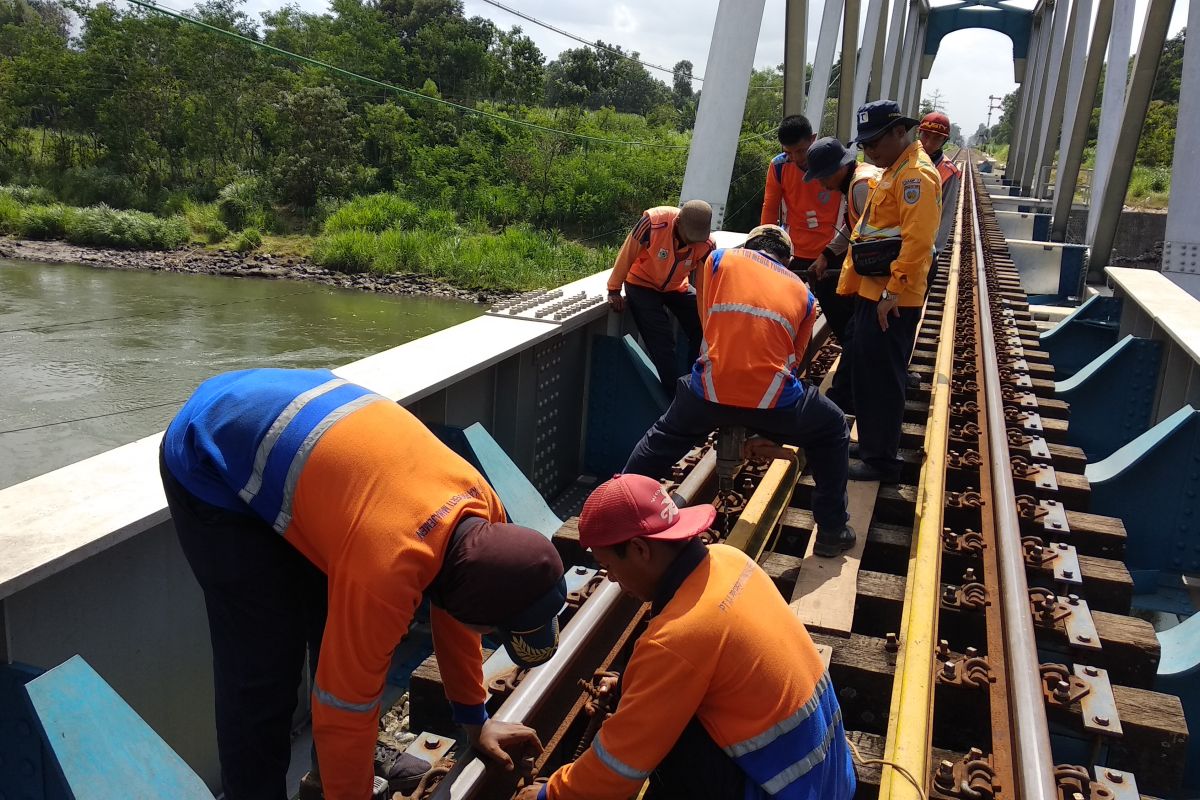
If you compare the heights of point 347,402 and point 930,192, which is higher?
point 930,192

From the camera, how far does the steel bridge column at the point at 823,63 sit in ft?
50.1

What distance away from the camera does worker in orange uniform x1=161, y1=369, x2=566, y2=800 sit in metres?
2.05

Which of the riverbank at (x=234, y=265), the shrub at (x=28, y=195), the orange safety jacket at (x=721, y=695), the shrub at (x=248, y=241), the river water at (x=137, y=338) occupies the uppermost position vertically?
the orange safety jacket at (x=721, y=695)

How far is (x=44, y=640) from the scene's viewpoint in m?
2.43

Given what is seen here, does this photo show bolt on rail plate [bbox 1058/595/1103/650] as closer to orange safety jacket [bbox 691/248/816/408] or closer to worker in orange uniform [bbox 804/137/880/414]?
orange safety jacket [bbox 691/248/816/408]

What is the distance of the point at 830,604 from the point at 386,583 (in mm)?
1943

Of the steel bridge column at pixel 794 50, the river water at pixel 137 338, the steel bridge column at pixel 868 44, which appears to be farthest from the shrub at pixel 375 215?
the steel bridge column at pixel 794 50

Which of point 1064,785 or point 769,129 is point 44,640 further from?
point 769,129

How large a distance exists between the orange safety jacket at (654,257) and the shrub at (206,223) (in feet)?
104

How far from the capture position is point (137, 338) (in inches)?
840

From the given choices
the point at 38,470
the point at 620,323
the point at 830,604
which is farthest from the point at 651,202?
the point at 830,604

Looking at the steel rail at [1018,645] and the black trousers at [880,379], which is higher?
the black trousers at [880,379]

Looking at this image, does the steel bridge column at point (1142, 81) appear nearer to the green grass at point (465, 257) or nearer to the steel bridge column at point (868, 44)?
the steel bridge column at point (868, 44)

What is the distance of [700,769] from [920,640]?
117cm
